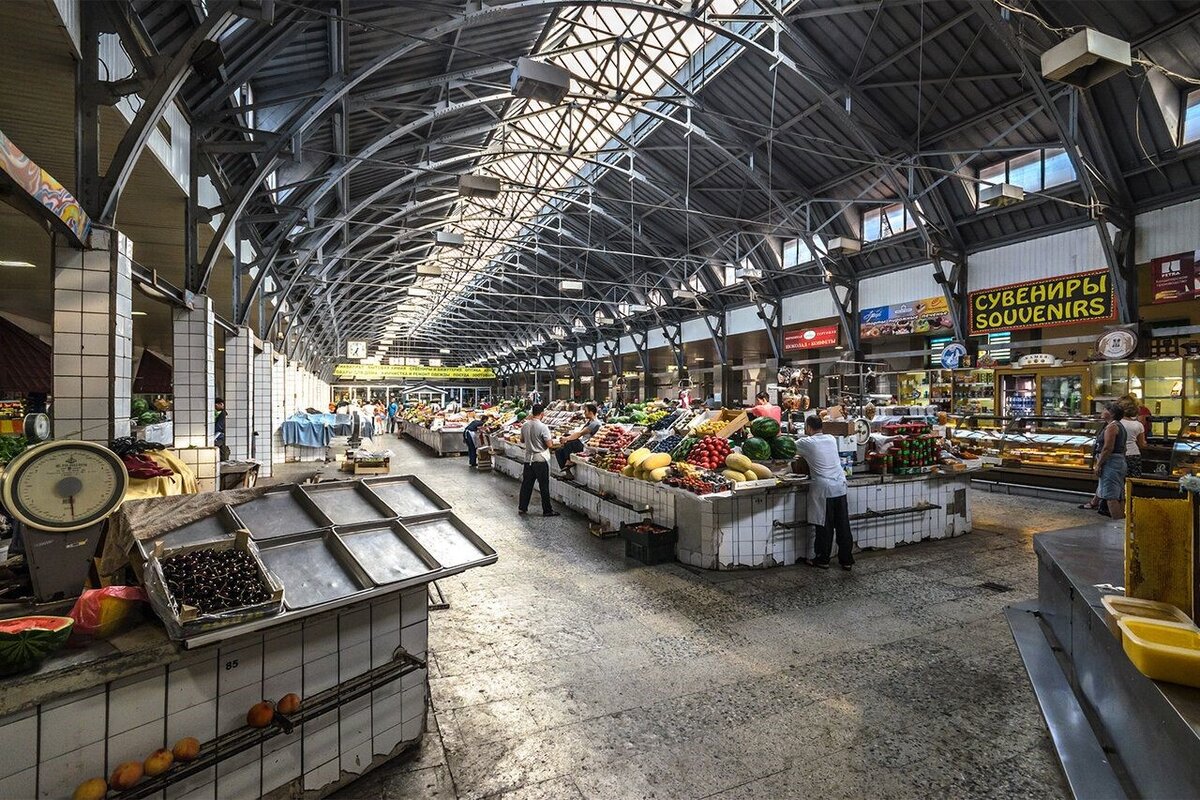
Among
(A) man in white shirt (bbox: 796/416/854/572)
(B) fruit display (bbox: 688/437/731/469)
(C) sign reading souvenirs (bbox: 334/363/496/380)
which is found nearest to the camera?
(A) man in white shirt (bbox: 796/416/854/572)

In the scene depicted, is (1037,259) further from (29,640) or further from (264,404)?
(264,404)

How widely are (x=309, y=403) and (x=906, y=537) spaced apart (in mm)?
26059

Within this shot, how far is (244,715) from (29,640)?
73 cm

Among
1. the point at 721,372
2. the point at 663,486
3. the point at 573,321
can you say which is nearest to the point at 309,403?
the point at 573,321

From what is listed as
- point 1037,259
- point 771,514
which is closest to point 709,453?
point 771,514

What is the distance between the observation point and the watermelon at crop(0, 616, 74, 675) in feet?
5.08

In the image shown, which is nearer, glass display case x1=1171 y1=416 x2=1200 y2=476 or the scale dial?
the scale dial

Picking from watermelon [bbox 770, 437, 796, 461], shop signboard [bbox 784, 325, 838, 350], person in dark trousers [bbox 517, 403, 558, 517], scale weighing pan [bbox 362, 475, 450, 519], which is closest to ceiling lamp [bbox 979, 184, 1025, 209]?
watermelon [bbox 770, 437, 796, 461]

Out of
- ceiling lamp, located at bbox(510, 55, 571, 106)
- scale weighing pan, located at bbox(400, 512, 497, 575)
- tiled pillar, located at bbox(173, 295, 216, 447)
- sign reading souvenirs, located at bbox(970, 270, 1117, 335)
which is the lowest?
scale weighing pan, located at bbox(400, 512, 497, 575)

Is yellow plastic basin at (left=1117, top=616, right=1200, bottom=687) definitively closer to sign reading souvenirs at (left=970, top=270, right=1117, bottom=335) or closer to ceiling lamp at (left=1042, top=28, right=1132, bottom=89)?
ceiling lamp at (left=1042, top=28, right=1132, bottom=89)

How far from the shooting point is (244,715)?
6.63 ft

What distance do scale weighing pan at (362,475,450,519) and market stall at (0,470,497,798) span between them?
0.03 metres

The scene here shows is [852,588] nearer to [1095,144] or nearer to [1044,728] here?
[1044,728]

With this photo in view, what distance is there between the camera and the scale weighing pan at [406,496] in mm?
2906
